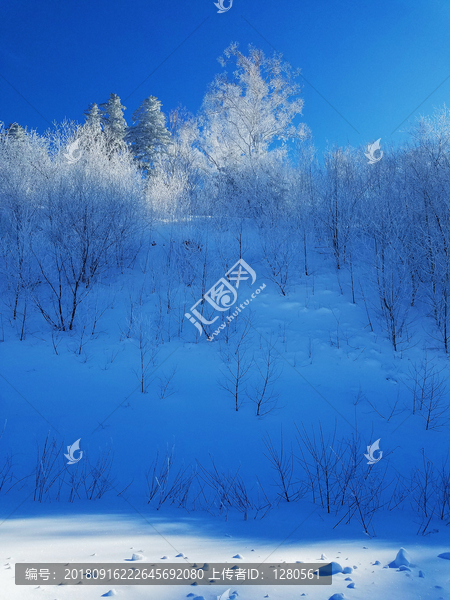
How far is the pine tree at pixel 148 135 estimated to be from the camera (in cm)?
2839

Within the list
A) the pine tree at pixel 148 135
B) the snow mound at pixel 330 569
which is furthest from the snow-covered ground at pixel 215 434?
the pine tree at pixel 148 135

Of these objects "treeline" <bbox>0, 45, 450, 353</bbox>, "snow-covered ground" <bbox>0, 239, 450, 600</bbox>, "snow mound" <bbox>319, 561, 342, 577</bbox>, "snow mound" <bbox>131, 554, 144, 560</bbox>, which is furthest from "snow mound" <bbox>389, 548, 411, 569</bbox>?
"treeline" <bbox>0, 45, 450, 353</bbox>

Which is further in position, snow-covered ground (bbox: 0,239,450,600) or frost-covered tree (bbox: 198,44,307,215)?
frost-covered tree (bbox: 198,44,307,215)

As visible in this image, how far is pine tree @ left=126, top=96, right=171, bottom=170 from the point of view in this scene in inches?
1118

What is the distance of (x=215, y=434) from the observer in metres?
6.90

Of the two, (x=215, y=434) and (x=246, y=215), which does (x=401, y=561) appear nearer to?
(x=215, y=434)

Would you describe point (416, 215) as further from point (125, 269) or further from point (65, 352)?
point (65, 352)

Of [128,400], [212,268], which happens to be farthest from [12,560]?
[212,268]

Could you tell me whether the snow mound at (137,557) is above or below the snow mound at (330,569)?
above

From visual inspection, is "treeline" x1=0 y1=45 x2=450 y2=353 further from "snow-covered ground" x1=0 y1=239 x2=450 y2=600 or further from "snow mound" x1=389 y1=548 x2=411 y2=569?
"snow mound" x1=389 y1=548 x2=411 y2=569

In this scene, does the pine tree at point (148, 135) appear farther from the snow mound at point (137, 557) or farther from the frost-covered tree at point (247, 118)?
the snow mound at point (137, 557)

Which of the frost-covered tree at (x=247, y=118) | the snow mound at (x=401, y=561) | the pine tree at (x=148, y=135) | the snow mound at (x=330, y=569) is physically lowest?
the snow mound at (x=401, y=561)
